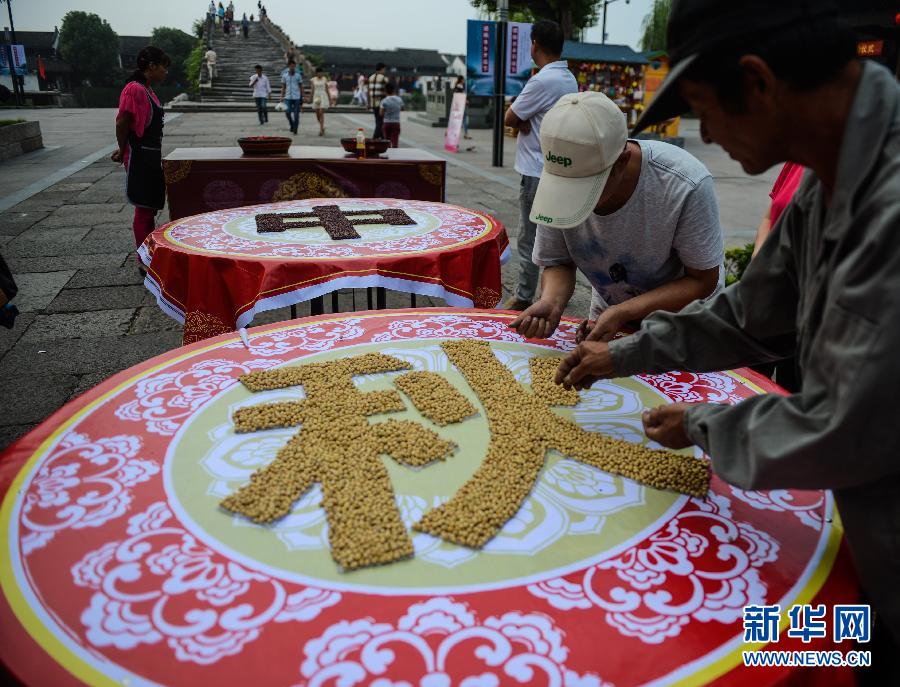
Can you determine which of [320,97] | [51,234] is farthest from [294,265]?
[320,97]

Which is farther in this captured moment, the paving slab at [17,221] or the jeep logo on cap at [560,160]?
the paving slab at [17,221]

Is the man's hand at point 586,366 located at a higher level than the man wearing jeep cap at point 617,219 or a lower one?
lower

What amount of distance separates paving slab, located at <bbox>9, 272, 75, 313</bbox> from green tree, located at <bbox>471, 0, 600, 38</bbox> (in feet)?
67.9

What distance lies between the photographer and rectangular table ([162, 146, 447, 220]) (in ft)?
17.5

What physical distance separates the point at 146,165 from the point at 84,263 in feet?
4.97

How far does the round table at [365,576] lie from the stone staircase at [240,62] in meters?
29.4

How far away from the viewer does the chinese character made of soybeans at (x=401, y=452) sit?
1020 millimetres

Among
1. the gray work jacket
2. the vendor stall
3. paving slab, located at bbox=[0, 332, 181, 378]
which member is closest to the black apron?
paving slab, located at bbox=[0, 332, 181, 378]

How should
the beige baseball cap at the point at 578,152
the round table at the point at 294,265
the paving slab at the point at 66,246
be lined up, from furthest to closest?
the paving slab at the point at 66,246 → the round table at the point at 294,265 → the beige baseball cap at the point at 578,152

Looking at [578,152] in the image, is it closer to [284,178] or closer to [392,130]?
[284,178]

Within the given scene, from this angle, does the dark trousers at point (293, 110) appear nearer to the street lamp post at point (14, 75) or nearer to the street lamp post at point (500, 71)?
the street lamp post at point (500, 71)

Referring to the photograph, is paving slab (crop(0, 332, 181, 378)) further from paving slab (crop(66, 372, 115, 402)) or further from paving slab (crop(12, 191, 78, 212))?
paving slab (crop(12, 191, 78, 212))

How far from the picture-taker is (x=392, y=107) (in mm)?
11992

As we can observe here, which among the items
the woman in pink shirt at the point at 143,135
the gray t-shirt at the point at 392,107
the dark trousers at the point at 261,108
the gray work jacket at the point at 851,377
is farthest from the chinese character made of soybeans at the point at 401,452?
the dark trousers at the point at 261,108
